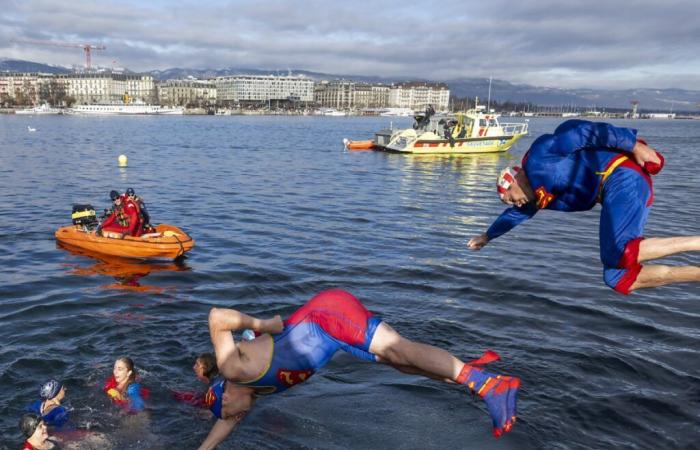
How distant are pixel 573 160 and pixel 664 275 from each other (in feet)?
4.44

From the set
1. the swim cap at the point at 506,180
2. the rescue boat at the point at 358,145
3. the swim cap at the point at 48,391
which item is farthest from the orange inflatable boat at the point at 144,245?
the rescue boat at the point at 358,145

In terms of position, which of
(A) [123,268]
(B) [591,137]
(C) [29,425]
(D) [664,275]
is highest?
(B) [591,137]

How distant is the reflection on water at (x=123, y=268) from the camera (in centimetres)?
1270

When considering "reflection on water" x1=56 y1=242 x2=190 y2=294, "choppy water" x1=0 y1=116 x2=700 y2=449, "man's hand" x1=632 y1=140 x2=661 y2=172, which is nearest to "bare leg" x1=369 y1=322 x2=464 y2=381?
"choppy water" x1=0 y1=116 x2=700 y2=449

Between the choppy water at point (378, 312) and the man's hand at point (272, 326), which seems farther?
the choppy water at point (378, 312)

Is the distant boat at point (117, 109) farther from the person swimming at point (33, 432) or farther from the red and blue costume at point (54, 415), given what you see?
the person swimming at point (33, 432)

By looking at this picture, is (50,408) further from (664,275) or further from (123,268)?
(123,268)

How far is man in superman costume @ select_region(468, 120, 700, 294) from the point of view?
16.2ft

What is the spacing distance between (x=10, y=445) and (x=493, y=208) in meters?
20.1

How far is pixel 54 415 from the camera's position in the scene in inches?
270

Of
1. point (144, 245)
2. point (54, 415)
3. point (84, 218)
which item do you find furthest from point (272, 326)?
point (84, 218)

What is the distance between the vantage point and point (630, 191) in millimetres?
5020

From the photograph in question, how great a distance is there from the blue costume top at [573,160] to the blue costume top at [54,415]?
6.35 meters

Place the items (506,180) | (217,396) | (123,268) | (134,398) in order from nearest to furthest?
(506,180)
(217,396)
(134,398)
(123,268)
